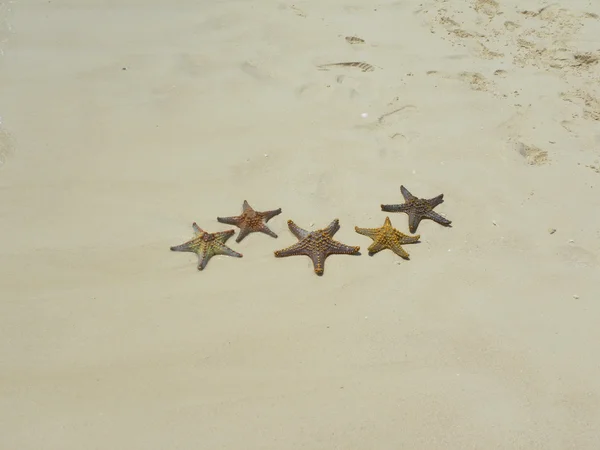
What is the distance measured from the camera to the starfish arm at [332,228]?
461 cm

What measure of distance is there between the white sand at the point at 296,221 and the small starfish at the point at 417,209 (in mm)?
87

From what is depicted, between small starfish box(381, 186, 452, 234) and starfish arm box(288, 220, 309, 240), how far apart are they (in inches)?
33.0

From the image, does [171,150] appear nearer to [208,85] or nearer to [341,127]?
[208,85]

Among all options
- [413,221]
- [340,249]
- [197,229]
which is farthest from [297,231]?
[413,221]

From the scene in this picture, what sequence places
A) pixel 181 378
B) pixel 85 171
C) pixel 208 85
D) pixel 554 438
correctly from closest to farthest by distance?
pixel 554 438 < pixel 181 378 < pixel 85 171 < pixel 208 85

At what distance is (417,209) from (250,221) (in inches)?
61.8

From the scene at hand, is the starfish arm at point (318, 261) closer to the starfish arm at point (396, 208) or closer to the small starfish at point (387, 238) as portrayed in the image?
the small starfish at point (387, 238)

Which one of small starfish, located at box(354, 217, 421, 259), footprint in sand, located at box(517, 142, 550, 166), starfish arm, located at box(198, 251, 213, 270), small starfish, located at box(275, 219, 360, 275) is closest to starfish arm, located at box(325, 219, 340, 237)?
small starfish, located at box(275, 219, 360, 275)

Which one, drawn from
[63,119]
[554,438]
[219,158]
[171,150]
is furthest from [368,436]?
[63,119]

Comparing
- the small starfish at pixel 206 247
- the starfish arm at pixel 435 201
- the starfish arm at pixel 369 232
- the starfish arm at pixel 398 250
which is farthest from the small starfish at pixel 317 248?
the starfish arm at pixel 435 201

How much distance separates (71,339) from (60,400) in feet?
1.61

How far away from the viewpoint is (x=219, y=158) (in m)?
5.42

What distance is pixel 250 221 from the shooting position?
4.66 metres

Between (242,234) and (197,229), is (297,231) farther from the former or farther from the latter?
(197,229)
